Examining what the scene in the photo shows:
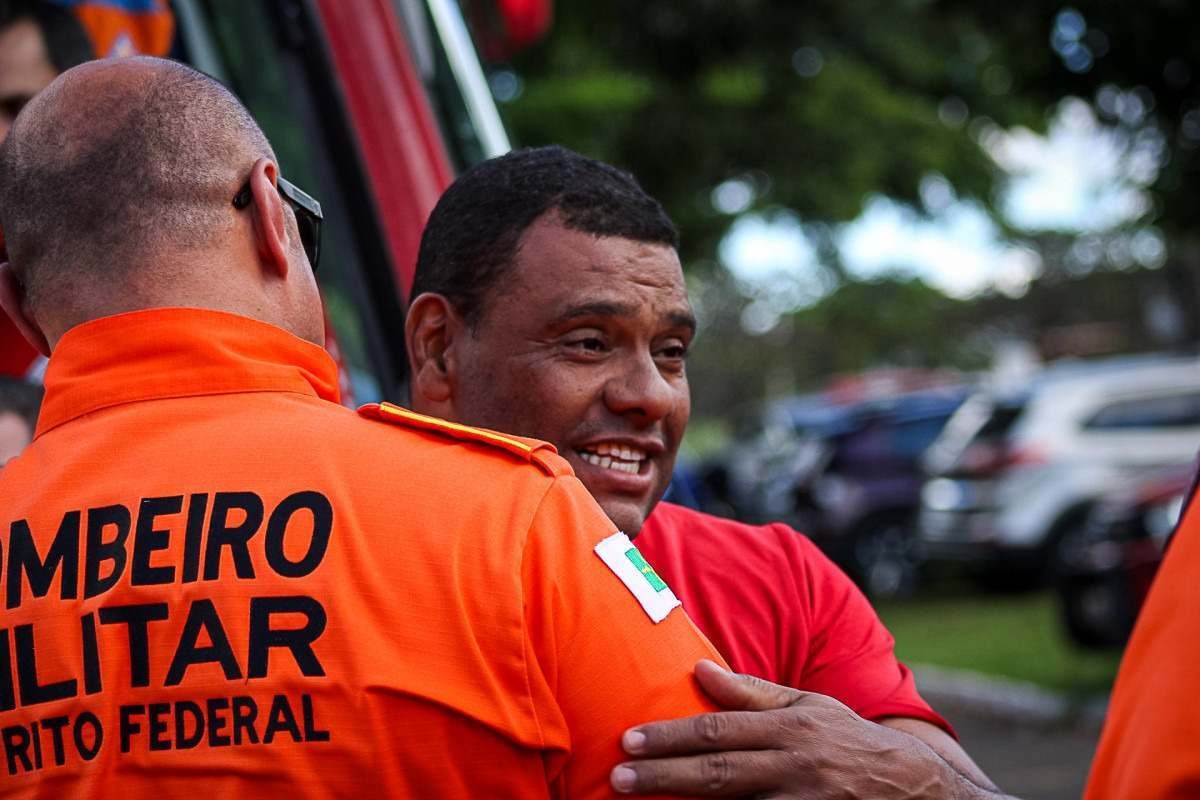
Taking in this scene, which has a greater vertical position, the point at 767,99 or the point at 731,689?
the point at 767,99

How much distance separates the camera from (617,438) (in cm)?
245

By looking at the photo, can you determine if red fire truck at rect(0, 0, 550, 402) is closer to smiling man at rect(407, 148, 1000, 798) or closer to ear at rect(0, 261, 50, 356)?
smiling man at rect(407, 148, 1000, 798)

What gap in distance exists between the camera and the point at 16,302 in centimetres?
199

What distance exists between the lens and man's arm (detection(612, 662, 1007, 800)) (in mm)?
1674

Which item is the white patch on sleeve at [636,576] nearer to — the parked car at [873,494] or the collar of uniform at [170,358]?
the collar of uniform at [170,358]

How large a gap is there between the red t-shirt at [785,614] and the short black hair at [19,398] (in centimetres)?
146

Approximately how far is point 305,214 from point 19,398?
1.52 m

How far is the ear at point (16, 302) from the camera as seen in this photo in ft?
6.50

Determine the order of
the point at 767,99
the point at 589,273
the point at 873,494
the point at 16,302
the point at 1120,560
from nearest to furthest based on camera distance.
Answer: the point at 16,302 → the point at 589,273 → the point at 1120,560 → the point at 767,99 → the point at 873,494

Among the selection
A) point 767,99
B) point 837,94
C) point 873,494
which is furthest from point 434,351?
point 873,494

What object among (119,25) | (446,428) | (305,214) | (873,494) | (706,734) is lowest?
(873,494)

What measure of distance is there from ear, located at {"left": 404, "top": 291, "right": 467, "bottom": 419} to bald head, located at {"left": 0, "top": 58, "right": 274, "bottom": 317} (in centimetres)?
67

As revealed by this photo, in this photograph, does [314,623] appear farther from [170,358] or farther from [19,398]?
[19,398]

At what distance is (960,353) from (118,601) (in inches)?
1632
